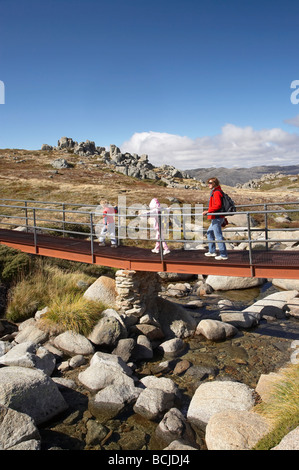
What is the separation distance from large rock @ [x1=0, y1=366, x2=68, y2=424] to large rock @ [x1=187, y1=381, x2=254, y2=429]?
2.61 metres

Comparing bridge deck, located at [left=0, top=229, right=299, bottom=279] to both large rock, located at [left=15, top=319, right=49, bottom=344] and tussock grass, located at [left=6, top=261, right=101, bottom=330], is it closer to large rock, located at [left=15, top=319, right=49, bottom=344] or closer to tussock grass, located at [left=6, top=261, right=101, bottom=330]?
tussock grass, located at [left=6, top=261, right=101, bottom=330]

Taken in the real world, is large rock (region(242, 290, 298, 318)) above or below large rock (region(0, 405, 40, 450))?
below

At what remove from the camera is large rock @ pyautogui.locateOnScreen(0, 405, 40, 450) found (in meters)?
5.16

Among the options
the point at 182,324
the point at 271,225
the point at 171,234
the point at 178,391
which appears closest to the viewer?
the point at 178,391

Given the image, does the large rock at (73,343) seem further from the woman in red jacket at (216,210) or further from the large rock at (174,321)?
the woman in red jacket at (216,210)

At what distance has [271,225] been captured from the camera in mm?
28438

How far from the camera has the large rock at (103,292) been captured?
11125mm

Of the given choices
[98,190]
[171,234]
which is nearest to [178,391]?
[171,234]

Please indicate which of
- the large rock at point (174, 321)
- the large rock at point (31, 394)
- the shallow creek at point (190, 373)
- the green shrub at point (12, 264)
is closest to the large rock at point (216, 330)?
the shallow creek at point (190, 373)

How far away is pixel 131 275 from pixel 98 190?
3256cm

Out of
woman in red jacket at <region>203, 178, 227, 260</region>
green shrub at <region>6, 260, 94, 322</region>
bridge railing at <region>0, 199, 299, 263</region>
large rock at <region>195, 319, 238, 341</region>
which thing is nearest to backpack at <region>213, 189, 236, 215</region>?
woman in red jacket at <region>203, 178, 227, 260</region>

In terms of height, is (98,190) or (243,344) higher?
(98,190)

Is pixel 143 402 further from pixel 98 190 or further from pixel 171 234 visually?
pixel 98 190

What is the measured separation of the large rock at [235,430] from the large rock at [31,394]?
2.98 metres
